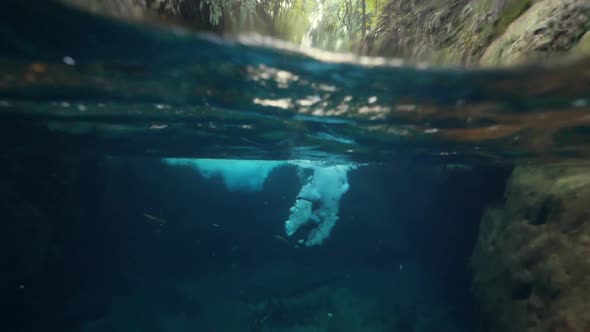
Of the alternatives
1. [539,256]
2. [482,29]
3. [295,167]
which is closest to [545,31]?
[482,29]

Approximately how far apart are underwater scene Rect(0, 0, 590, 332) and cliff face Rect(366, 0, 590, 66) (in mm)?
54

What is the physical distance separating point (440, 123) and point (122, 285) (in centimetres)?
2142

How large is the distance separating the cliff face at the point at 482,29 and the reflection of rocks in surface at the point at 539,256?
6351mm

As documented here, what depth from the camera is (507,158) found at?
14.9 metres

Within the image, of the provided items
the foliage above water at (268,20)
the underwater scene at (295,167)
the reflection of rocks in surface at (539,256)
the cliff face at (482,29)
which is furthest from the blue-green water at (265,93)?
the reflection of rocks in surface at (539,256)

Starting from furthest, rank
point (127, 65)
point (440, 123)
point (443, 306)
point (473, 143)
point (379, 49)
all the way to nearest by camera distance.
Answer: point (443, 306) → point (473, 143) → point (440, 123) → point (127, 65) → point (379, 49)

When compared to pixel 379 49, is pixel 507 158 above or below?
below

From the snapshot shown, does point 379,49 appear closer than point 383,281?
Yes

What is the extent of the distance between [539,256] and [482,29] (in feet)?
25.4

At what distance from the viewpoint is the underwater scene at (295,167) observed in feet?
24.3

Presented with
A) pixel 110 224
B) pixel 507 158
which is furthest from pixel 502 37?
pixel 110 224

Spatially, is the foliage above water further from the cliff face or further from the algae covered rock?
the algae covered rock

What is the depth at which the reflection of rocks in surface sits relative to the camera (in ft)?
32.0

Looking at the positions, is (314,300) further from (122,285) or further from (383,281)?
(122,285)
